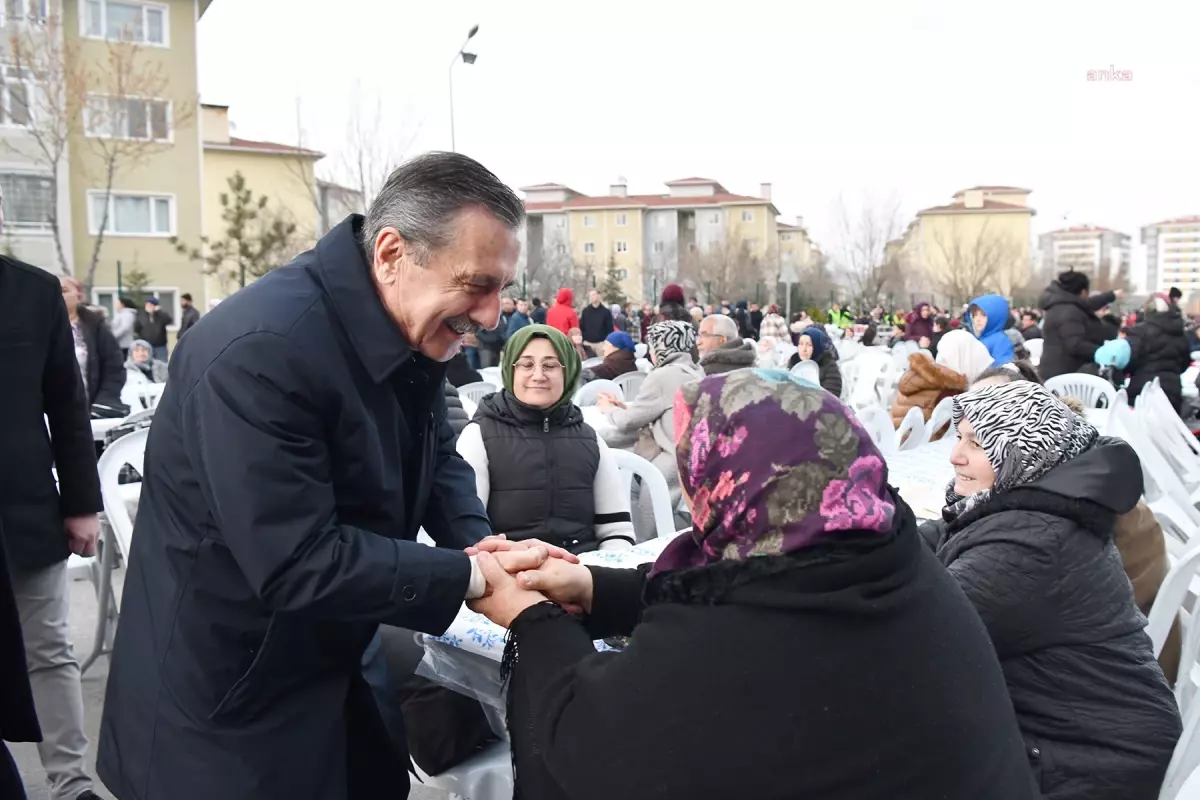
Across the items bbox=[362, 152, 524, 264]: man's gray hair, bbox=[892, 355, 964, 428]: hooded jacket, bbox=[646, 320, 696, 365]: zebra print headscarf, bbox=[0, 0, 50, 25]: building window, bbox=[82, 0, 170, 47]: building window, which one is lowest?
bbox=[892, 355, 964, 428]: hooded jacket

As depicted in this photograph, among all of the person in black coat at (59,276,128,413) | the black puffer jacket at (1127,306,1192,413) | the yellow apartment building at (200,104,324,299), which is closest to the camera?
the person in black coat at (59,276,128,413)

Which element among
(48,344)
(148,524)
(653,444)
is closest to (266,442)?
(148,524)

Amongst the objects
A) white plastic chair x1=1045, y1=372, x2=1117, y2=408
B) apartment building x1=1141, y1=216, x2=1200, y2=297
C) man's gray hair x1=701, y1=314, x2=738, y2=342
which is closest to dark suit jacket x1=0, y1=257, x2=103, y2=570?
man's gray hair x1=701, y1=314, x2=738, y2=342

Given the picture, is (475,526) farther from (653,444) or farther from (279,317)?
(653,444)

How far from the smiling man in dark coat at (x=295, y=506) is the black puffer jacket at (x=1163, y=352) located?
10476mm

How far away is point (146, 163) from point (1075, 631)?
30.4m

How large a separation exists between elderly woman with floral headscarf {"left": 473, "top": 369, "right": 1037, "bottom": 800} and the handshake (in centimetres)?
31

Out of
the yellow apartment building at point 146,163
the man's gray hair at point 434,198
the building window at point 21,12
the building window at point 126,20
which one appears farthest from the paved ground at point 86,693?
the building window at point 126,20

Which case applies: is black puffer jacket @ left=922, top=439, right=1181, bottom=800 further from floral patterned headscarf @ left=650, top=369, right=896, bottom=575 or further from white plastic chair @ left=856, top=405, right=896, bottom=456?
white plastic chair @ left=856, top=405, right=896, bottom=456

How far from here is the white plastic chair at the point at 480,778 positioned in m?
2.41

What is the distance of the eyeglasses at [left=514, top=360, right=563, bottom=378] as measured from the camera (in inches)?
149

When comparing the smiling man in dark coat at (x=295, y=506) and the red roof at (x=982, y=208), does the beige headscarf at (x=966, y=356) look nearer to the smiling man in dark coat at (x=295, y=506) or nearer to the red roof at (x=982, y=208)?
the smiling man in dark coat at (x=295, y=506)

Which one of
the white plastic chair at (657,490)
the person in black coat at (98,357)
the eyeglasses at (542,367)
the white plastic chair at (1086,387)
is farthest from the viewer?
the white plastic chair at (1086,387)

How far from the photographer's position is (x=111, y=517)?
3.52 meters
